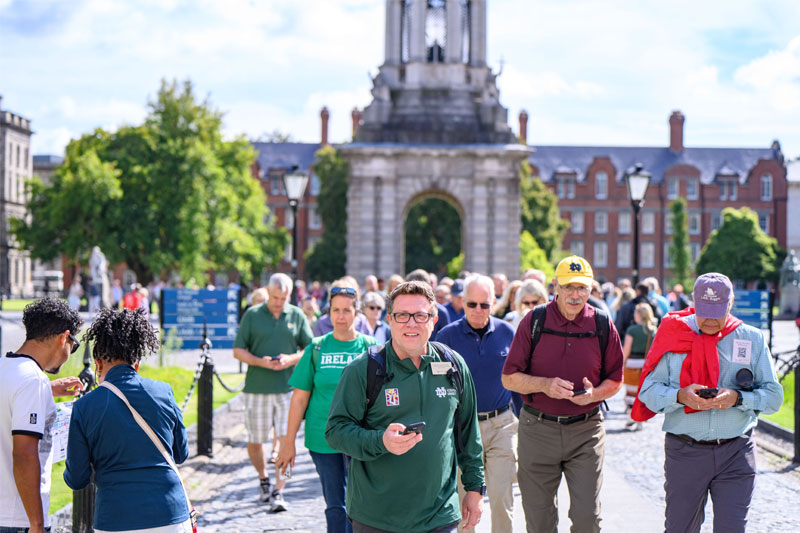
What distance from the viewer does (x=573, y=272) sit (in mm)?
6801

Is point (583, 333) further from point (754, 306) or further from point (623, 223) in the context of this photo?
point (623, 223)

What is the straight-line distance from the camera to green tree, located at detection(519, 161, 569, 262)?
6875 cm

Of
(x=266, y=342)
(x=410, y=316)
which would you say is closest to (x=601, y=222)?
(x=266, y=342)

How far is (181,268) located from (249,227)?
25.4 ft

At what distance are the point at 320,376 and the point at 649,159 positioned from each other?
88.7 metres

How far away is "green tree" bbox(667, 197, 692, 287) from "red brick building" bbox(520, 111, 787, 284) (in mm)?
5437

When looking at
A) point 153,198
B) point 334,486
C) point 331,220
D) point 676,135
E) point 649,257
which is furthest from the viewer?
point 676,135

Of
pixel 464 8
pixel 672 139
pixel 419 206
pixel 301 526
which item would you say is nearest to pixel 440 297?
pixel 301 526

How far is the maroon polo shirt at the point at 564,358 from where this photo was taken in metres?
6.67

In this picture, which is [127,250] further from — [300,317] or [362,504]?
[362,504]

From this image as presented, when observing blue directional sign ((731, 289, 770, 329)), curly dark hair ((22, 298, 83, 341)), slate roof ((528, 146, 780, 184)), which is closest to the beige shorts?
curly dark hair ((22, 298, 83, 341))

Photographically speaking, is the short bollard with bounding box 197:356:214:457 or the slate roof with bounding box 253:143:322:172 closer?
the short bollard with bounding box 197:356:214:457

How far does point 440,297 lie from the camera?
14.9 m

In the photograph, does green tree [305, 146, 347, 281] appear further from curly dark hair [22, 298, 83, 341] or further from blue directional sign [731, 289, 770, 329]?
curly dark hair [22, 298, 83, 341]
